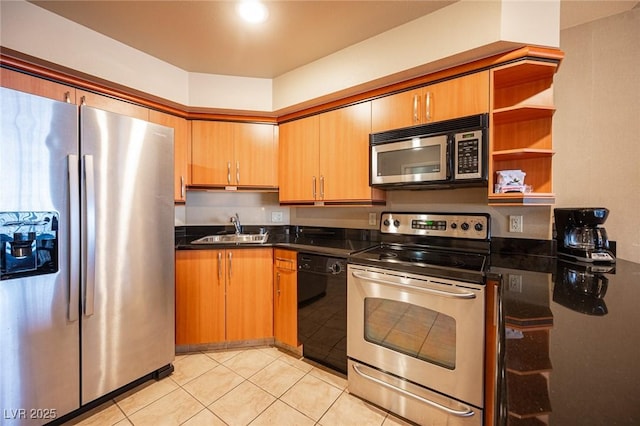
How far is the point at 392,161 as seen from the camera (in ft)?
6.08

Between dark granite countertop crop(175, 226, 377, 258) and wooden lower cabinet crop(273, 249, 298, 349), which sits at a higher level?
dark granite countertop crop(175, 226, 377, 258)

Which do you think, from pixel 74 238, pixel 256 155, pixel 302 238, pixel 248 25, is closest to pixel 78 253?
pixel 74 238

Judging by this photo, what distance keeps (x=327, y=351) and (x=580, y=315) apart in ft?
5.11

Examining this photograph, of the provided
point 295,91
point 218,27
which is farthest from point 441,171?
point 218,27

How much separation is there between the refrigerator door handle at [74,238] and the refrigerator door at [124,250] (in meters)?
0.03

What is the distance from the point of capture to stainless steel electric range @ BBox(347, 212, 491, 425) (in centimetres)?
131

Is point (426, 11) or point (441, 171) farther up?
point (426, 11)

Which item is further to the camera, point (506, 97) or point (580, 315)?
point (506, 97)

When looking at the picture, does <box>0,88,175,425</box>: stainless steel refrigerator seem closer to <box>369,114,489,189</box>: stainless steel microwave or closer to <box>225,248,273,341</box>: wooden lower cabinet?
<box>225,248,273,341</box>: wooden lower cabinet

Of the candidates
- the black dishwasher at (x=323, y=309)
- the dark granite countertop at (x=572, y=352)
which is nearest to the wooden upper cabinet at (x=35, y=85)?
the black dishwasher at (x=323, y=309)

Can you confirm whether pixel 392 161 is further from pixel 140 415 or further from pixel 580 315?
pixel 140 415

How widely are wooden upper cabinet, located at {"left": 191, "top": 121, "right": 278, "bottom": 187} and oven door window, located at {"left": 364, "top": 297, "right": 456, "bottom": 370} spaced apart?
154cm

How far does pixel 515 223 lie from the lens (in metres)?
1.78

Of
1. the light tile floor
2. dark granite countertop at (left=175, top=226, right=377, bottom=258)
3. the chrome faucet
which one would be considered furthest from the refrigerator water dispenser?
the chrome faucet
